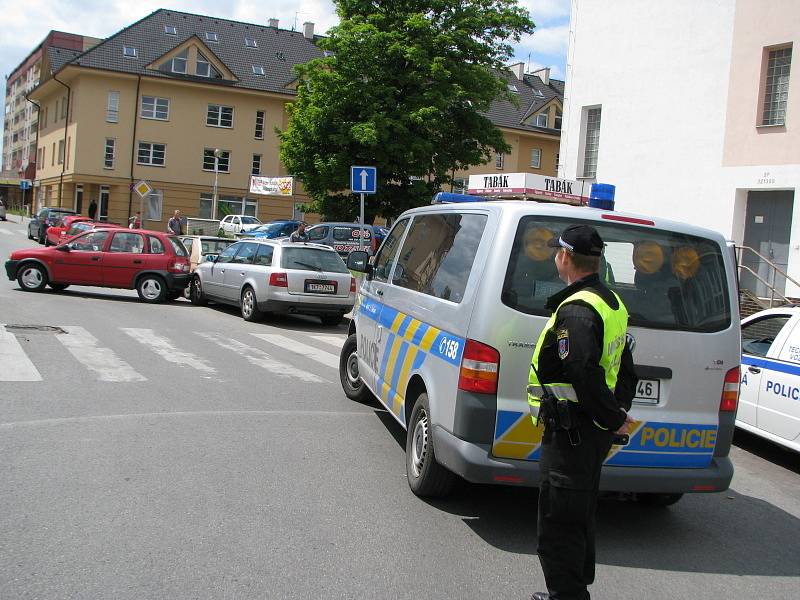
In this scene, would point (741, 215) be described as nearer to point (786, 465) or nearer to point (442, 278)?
point (786, 465)

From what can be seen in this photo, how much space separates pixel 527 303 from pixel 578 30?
19.4 meters

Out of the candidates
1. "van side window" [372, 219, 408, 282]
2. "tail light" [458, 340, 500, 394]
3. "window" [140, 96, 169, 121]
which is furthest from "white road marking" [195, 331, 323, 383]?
"window" [140, 96, 169, 121]

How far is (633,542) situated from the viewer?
521cm

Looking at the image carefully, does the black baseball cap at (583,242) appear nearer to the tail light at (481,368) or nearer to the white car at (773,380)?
the tail light at (481,368)

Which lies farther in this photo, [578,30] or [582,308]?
[578,30]

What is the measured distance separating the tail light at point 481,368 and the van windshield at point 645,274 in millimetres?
300

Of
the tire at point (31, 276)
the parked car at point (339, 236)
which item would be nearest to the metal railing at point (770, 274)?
the tire at point (31, 276)

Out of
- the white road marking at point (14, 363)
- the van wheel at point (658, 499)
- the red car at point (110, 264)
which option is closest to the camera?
the van wheel at point (658, 499)

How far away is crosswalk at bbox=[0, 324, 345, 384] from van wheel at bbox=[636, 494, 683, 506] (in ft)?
15.2

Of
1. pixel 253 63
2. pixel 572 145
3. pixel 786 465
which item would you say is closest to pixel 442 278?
pixel 786 465

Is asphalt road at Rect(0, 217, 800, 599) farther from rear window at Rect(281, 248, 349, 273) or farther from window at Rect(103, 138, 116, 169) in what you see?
window at Rect(103, 138, 116, 169)

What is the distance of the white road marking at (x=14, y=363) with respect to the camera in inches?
341

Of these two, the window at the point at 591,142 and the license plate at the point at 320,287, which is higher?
the window at the point at 591,142

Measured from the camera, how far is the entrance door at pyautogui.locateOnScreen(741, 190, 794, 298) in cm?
1752
